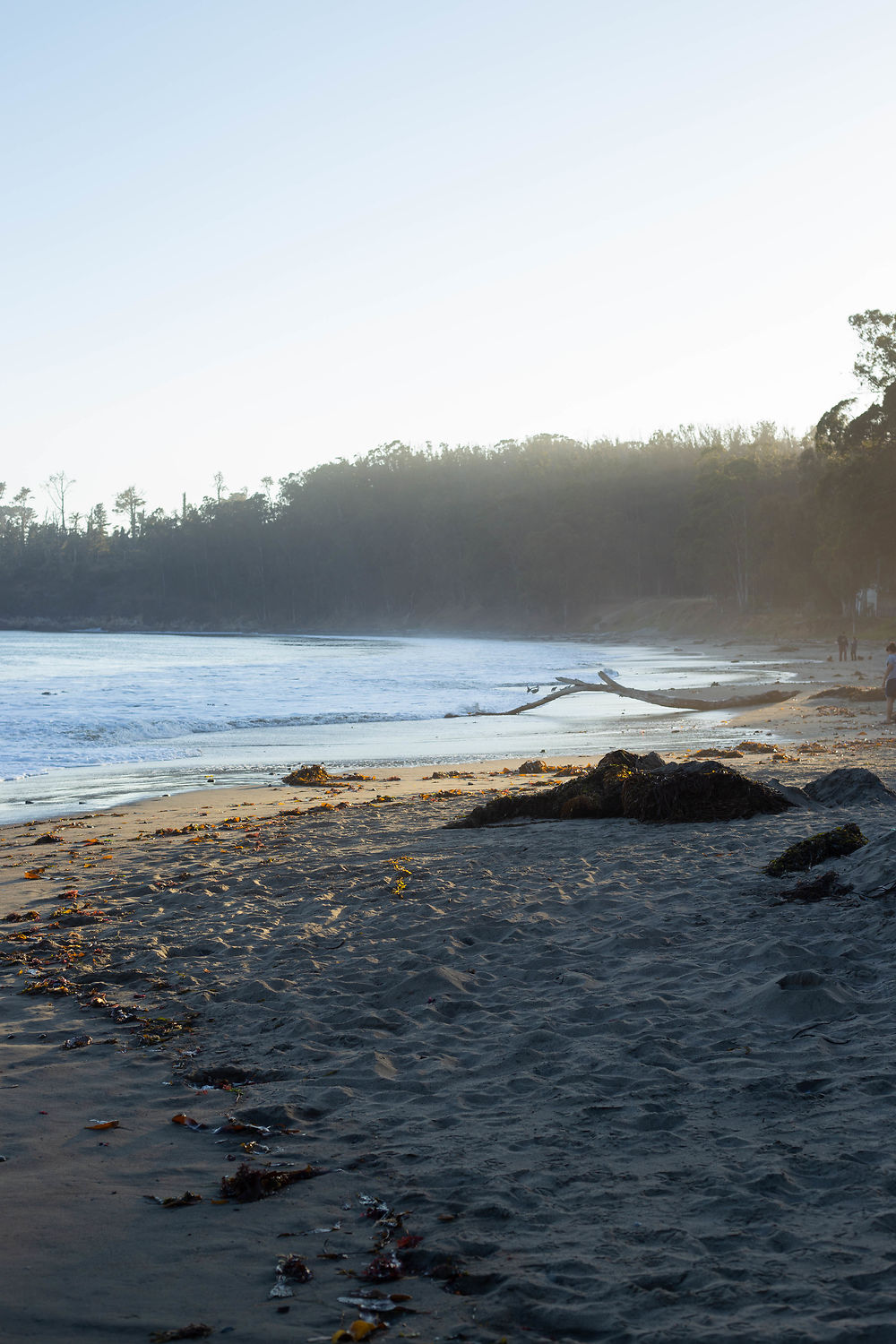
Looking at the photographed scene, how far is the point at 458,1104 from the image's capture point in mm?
3387

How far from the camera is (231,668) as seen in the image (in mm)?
40875

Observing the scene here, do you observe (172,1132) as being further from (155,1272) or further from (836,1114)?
(836,1114)

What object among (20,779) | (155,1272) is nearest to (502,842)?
(155,1272)

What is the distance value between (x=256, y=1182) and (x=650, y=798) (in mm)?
5389

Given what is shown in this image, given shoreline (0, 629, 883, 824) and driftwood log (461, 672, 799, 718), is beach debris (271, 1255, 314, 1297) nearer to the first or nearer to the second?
shoreline (0, 629, 883, 824)

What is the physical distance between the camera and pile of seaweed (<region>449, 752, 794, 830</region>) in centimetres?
771

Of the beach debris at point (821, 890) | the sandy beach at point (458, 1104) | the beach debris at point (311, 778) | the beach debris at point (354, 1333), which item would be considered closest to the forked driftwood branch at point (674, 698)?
the beach debris at point (311, 778)

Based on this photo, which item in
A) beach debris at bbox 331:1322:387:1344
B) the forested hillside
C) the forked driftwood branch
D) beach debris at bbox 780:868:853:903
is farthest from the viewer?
the forested hillside

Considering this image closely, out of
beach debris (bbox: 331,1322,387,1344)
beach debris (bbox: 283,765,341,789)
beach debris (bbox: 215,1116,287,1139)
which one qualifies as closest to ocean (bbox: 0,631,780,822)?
beach debris (bbox: 283,765,341,789)

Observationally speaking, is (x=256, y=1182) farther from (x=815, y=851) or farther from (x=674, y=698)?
(x=674, y=698)

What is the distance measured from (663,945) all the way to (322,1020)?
166 cm

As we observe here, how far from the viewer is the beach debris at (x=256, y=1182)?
2885 millimetres

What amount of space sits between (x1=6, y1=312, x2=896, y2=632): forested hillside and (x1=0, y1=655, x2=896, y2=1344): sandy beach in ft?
113

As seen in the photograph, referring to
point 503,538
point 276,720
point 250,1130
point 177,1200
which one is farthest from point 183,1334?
point 503,538
